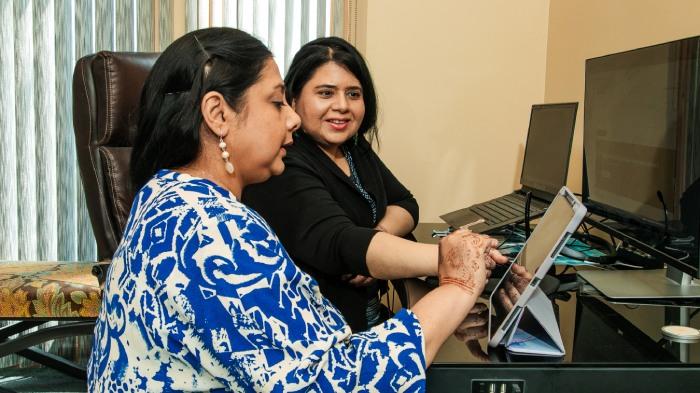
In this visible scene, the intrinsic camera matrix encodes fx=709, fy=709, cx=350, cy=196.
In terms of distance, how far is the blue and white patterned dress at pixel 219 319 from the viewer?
0.85 metres

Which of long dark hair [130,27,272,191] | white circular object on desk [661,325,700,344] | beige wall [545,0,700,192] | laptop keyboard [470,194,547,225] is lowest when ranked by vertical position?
white circular object on desk [661,325,700,344]

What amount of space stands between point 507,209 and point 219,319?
1490mm

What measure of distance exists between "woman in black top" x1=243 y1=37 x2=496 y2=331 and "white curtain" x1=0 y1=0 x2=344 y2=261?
3.00ft

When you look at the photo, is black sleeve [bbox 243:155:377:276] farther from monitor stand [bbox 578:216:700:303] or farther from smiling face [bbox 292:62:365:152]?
monitor stand [bbox 578:216:700:303]

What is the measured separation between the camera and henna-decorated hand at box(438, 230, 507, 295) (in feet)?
3.59

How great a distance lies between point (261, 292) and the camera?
0.85 meters

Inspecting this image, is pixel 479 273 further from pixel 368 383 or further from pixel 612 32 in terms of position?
pixel 612 32

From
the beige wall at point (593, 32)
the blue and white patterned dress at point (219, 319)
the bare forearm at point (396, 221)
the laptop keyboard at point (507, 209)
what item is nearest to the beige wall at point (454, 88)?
the beige wall at point (593, 32)

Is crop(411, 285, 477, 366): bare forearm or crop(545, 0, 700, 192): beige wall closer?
crop(411, 285, 477, 366): bare forearm

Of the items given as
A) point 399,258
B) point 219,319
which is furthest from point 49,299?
point 219,319

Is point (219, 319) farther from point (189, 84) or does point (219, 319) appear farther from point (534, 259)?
point (534, 259)

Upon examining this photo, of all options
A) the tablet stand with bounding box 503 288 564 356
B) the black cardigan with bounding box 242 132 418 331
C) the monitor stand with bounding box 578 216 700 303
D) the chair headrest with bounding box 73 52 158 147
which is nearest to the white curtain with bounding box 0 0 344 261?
the chair headrest with bounding box 73 52 158 147

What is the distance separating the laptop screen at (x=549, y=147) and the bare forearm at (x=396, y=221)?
0.47m

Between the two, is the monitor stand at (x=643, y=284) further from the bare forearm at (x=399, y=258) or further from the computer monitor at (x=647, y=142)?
Answer: the bare forearm at (x=399, y=258)
